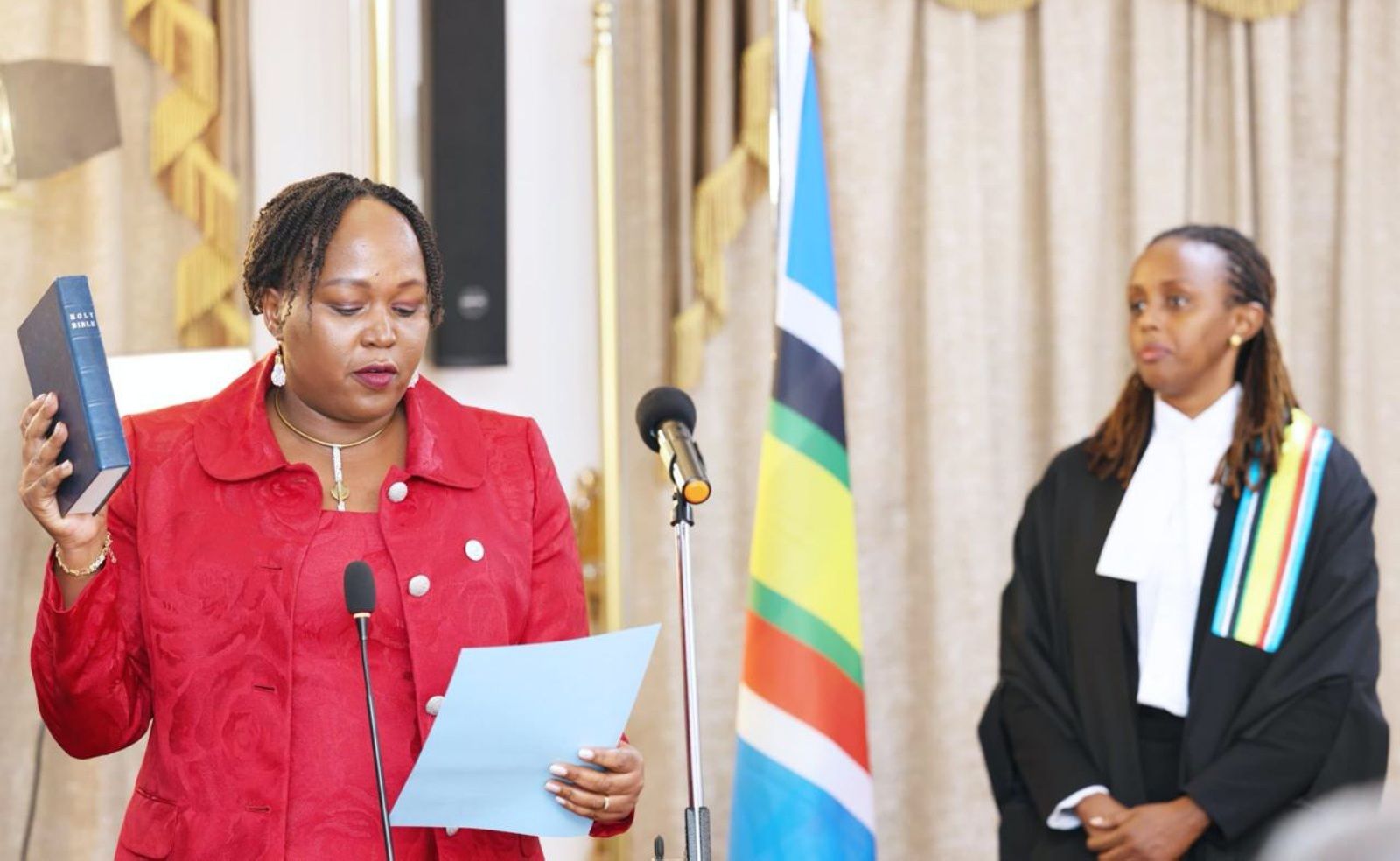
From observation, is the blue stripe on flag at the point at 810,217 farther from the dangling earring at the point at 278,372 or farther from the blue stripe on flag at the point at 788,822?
the dangling earring at the point at 278,372

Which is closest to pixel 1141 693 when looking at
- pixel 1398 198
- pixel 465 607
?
pixel 465 607

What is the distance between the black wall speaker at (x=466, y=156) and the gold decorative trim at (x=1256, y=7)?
2.09 meters

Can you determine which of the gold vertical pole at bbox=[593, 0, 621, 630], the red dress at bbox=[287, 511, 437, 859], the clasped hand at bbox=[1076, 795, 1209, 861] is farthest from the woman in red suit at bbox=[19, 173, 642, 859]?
the gold vertical pole at bbox=[593, 0, 621, 630]

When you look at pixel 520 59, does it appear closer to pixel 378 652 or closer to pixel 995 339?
pixel 995 339

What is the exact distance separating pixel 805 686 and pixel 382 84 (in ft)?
6.25

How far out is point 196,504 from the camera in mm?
2166

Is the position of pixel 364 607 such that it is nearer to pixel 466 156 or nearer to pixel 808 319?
pixel 808 319

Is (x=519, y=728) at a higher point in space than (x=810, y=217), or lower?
lower

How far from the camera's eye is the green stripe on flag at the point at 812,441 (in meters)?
3.93

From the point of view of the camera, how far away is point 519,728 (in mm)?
2043

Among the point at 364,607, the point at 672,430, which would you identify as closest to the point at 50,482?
the point at 364,607

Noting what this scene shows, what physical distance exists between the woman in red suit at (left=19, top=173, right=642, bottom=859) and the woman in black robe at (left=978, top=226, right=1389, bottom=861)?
1500mm

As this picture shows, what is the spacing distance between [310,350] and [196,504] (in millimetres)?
251

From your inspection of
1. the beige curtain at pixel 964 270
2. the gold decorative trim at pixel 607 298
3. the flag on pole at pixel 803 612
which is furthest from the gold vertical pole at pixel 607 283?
the flag on pole at pixel 803 612
